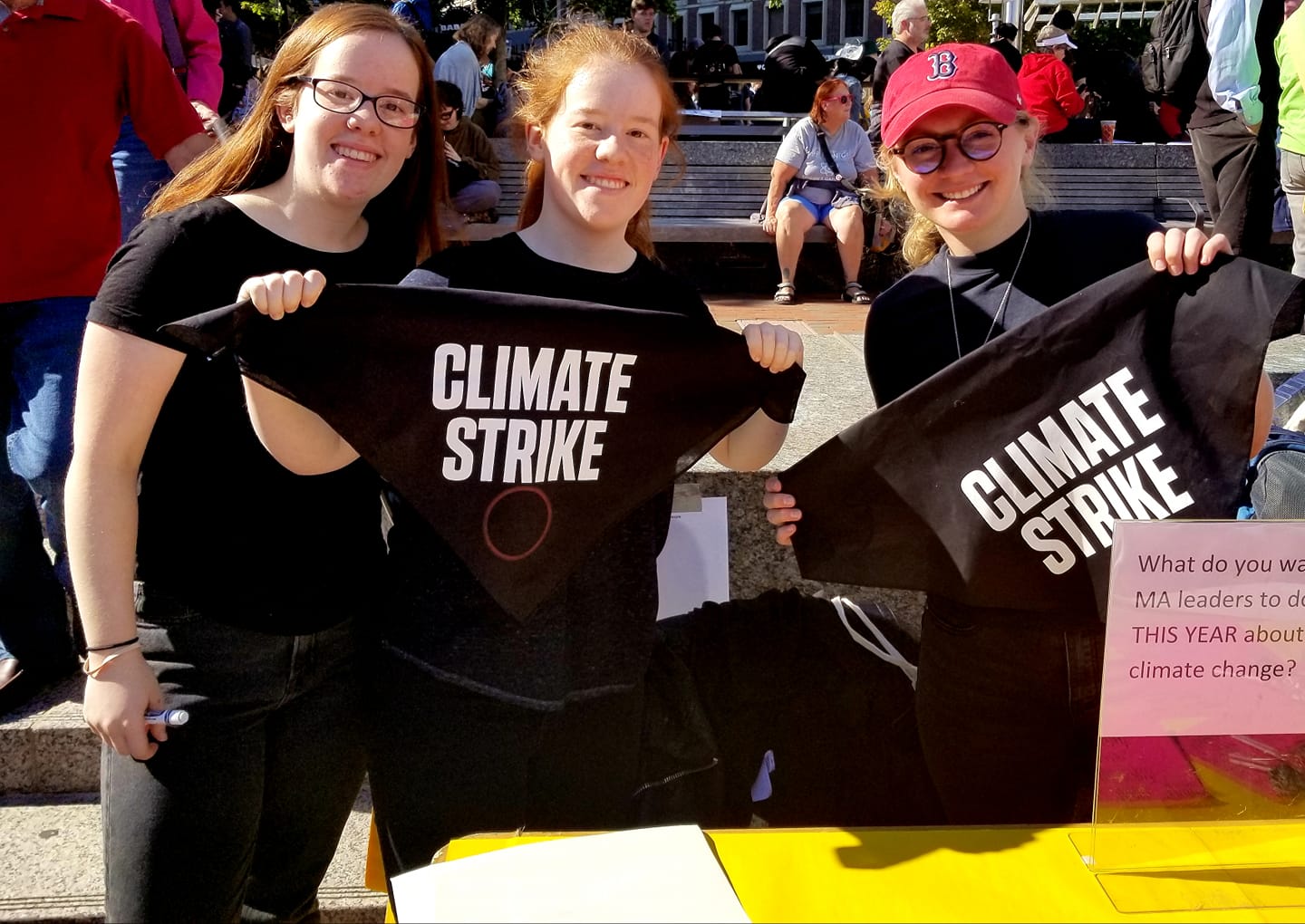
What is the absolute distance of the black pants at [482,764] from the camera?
1603mm

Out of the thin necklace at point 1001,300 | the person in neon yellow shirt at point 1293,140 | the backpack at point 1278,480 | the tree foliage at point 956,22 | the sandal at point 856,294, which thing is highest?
the tree foliage at point 956,22

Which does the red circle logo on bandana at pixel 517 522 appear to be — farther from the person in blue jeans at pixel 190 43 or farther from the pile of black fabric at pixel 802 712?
the person in blue jeans at pixel 190 43

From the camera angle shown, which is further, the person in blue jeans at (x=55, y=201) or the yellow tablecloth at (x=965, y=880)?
the person in blue jeans at (x=55, y=201)

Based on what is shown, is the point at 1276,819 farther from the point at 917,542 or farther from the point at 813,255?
the point at 813,255

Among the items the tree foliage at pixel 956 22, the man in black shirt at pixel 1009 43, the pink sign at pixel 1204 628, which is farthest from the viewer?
the tree foliage at pixel 956 22

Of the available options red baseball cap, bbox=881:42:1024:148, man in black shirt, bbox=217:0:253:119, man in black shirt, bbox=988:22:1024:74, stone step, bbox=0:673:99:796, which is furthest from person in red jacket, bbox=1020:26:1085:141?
stone step, bbox=0:673:99:796

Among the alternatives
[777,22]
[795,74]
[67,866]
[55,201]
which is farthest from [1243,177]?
Result: [777,22]

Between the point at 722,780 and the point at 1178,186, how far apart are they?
7879 mm

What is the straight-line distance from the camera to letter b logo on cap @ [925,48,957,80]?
183cm

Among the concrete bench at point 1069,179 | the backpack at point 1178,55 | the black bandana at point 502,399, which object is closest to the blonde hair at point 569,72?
the black bandana at point 502,399

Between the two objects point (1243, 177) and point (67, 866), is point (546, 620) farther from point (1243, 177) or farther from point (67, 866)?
point (1243, 177)

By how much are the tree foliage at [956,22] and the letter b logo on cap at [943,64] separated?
10.1 m

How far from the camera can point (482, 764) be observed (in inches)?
63.0

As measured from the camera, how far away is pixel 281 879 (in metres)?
1.87
